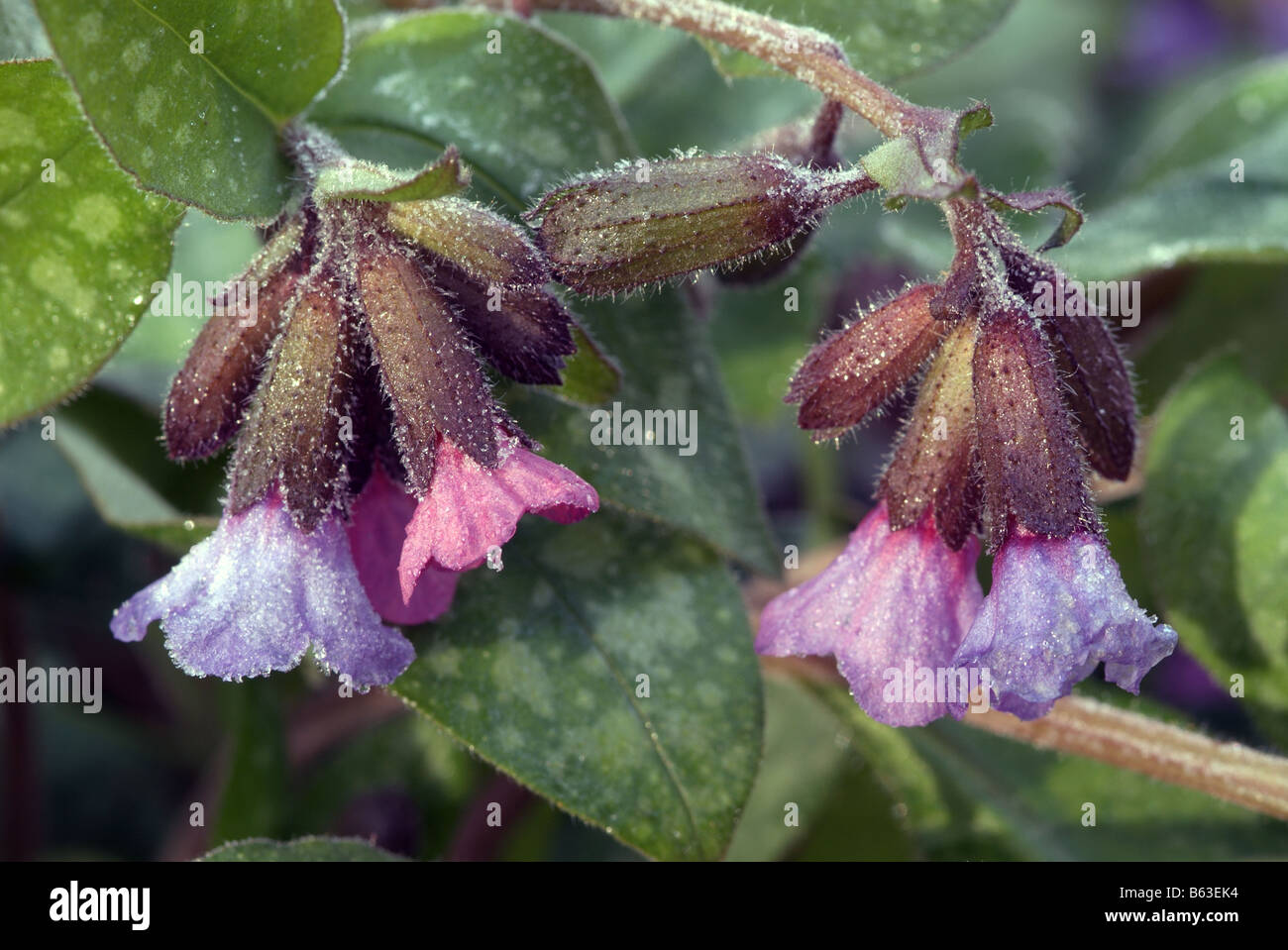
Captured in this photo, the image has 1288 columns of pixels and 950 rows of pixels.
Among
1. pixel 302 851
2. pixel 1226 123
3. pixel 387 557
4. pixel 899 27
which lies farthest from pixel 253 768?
pixel 1226 123

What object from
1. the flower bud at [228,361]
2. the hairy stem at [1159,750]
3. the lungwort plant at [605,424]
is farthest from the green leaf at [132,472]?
the hairy stem at [1159,750]

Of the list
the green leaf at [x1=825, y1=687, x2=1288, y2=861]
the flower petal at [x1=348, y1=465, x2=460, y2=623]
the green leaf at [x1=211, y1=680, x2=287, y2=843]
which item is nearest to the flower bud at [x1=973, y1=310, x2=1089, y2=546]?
the flower petal at [x1=348, y1=465, x2=460, y2=623]

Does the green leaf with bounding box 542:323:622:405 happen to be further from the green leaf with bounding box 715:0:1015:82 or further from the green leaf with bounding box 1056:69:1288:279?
the green leaf with bounding box 1056:69:1288:279

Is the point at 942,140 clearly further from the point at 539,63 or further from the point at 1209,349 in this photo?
the point at 1209,349

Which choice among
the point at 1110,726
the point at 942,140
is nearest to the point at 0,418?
the point at 942,140

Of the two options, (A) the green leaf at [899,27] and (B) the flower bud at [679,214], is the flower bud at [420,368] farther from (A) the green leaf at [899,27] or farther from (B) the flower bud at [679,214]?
(A) the green leaf at [899,27]
